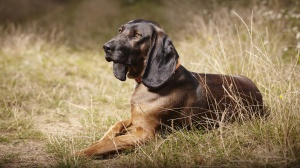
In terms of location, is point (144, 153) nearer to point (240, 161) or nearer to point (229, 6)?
point (240, 161)

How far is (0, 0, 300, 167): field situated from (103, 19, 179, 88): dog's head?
515 mm

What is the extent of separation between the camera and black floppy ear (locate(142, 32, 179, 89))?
3592 mm

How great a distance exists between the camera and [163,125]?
3.69m

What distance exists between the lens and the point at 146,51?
3.68m

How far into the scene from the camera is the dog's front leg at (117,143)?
132 inches

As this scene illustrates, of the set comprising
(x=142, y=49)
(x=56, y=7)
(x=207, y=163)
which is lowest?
(x=207, y=163)

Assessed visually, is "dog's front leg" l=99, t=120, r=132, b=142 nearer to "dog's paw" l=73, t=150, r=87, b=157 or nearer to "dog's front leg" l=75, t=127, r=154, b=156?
"dog's front leg" l=75, t=127, r=154, b=156

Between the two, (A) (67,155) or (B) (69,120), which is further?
(B) (69,120)

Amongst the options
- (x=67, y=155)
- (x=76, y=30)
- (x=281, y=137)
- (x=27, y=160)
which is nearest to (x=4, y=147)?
(x=27, y=160)

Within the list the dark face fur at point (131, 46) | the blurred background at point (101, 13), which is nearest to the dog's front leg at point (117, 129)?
the dark face fur at point (131, 46)

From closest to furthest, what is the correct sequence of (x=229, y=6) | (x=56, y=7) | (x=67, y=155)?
(x=67, y=155), (x=229, y=6), (x=56, y=7)

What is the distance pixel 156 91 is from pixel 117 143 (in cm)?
60

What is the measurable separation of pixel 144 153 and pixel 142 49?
0.96 m

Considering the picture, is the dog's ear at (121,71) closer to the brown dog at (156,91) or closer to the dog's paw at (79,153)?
the brown dog at (156,91)
